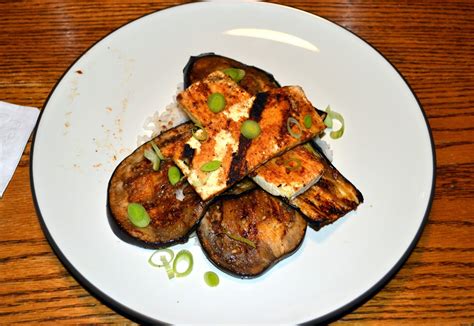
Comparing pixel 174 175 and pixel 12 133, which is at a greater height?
pixel 174 175

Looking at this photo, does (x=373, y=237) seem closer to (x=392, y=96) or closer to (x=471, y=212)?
(x=471, y=212)

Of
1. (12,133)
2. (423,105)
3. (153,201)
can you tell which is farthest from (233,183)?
(423,105)

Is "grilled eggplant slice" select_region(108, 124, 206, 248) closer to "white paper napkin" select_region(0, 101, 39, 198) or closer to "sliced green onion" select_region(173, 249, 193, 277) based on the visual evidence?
"sliced green onion" select_region(173, 249, 193, 277)

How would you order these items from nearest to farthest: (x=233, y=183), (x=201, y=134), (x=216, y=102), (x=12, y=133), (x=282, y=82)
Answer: (x=233, y=183) < (x=201, y=134) < (x=216, y=102) < (x=12, y=133) < (x=282, y=82)

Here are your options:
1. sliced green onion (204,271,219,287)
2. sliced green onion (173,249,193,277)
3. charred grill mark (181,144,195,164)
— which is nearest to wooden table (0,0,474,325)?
sliced green onion (173,249,193,277)

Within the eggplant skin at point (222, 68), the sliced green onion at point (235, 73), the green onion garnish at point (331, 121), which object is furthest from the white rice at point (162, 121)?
the green onion garnish at point (331, 121)

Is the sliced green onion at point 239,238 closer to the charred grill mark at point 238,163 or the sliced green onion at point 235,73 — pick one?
the charred grill mark at point 238,163

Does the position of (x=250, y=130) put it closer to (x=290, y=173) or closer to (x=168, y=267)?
(x=290, y=173)
